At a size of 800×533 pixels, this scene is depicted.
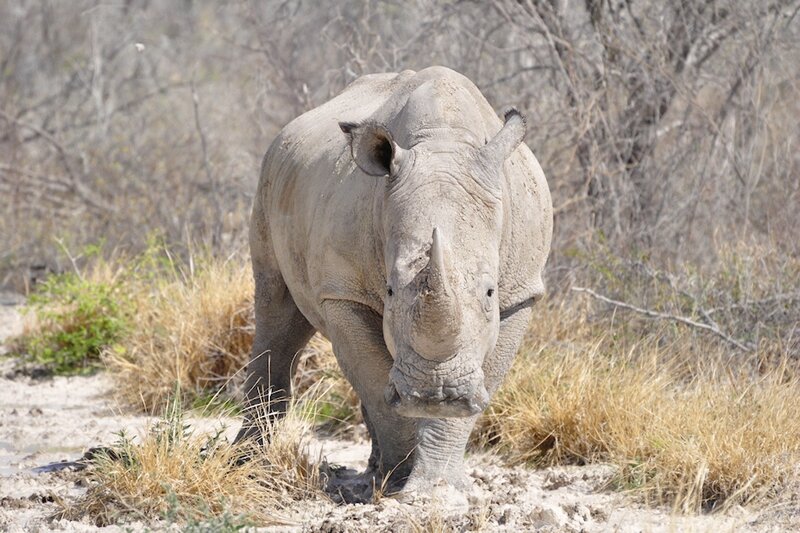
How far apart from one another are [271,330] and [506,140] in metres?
2.23

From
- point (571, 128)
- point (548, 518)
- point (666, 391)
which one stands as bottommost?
point (666, 391)

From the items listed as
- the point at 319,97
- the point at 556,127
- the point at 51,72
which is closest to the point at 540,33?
the point at 556,127

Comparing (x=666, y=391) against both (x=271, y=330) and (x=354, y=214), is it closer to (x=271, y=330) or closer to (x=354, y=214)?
(x=271, y=330)

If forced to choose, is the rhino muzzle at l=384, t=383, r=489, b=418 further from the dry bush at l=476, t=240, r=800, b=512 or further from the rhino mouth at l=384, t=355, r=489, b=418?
the dry bush at l=476, t=240, r=800, b=512

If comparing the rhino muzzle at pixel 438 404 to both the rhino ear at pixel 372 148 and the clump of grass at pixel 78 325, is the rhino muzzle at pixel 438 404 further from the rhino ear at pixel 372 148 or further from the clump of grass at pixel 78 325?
the clump of grass at pixel 78 325

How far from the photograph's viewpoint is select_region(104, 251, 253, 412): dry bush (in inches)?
293

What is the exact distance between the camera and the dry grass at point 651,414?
513cm

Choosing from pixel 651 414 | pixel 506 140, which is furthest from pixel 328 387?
pixel 506 140

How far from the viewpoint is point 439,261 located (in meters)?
4.03

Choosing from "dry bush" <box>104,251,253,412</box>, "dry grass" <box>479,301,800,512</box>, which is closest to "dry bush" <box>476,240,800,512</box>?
"dry grass" <box>479,301,800,512</box>

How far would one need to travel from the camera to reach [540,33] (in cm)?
892

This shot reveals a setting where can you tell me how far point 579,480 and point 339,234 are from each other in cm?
169

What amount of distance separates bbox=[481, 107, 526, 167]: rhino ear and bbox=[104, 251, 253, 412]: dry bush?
123 inches

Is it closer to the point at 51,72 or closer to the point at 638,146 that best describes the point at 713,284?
the point at 638,146
